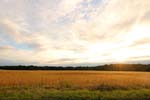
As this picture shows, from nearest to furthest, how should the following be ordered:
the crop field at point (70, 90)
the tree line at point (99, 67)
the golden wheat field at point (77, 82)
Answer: the crop field at point (70, 90) < the golden wheat field at point (77, 82) < the tree line at point (99, 67)

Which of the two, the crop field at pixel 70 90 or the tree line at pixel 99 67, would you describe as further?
the tree line at pixel 99 67

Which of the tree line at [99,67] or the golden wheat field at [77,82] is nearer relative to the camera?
the golden wheat field at [77,82]

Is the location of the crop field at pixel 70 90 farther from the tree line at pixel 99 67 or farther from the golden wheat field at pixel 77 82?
the tree line at pixel 99 67

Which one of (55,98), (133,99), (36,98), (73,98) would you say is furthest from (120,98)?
(36,98)

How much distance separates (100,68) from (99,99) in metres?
105

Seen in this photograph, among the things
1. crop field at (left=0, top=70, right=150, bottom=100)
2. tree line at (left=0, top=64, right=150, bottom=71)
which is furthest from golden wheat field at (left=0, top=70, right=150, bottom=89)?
tree line at (left=0, top=64, right=150, bottom=71)

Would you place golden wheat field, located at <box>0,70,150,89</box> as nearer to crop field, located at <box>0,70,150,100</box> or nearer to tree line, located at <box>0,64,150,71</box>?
crop field, located at <box>0,70,150,100</box>

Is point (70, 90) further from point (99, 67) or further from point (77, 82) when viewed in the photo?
point (99, 67)

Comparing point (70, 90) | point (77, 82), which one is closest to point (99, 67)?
point (77, 82)

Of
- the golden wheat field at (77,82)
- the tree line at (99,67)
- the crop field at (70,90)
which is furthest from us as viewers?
the tree line at (99,67)

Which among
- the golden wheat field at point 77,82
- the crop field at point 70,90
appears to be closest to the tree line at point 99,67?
the golden wheat field at point 77,82

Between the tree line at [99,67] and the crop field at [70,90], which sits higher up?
the tree line at [99,67]

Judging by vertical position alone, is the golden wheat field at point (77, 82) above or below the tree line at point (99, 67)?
below

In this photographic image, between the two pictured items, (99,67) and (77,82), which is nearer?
(77,82)
